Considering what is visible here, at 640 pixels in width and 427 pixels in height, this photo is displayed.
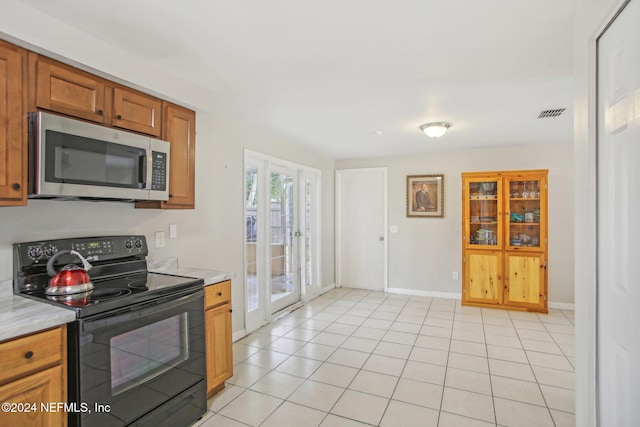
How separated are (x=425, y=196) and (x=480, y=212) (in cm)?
87

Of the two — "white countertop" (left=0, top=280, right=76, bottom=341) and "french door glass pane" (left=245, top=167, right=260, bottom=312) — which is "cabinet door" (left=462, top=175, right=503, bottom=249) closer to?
"french door glass pane" (left=245, top=167, right=260, bottom=312)

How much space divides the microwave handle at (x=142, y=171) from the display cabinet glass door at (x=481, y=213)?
166 inches

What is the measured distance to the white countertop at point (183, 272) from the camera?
94.4 inches

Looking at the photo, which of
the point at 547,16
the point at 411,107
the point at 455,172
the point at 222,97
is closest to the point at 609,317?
the point at 547,16

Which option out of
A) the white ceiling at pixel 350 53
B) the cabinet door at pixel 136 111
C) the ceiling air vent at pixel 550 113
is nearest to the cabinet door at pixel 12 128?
the white ceiling at pixel 350 53

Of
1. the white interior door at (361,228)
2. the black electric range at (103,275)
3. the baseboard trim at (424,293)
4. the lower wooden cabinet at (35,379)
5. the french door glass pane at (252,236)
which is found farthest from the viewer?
the white interior door at (361,228)

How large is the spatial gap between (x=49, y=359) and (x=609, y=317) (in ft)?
7.88

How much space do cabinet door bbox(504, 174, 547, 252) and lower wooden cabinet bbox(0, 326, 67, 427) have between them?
4896mm

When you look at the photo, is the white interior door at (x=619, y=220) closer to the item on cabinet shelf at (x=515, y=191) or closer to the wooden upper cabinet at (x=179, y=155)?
the wooden upper cabinet at (x=179, y=155)

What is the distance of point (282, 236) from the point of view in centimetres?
458

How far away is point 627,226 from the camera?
1.22 m

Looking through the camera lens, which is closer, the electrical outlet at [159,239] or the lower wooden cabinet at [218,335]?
the lower wooden cabinet at [218,335]

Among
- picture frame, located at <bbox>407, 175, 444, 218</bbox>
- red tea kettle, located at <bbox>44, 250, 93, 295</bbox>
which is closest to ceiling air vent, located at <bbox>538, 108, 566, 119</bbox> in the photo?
picture frame, located at <bbox>407, 175, 444, 218</bbox>

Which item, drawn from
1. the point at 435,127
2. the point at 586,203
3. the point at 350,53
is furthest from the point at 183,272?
the point at 435,127
